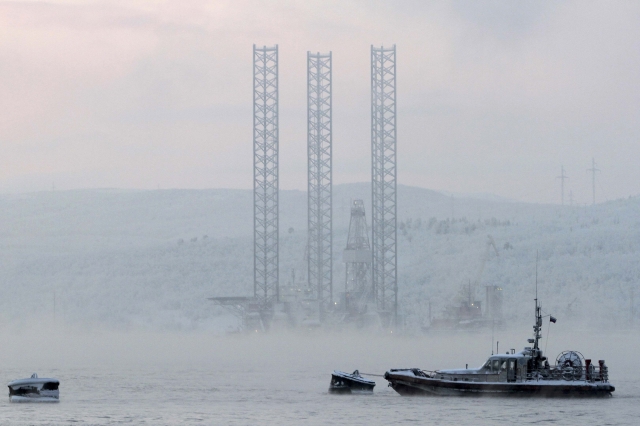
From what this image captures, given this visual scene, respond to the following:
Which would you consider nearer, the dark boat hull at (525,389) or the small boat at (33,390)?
the dark boat hull at (525,389)

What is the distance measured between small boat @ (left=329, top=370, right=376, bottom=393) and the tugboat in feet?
20.2

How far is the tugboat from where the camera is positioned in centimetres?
6462

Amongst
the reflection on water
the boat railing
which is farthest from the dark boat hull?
the reflection on water

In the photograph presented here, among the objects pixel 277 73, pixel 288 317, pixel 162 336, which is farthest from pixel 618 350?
pixel 162 336

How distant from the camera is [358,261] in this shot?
144 meters

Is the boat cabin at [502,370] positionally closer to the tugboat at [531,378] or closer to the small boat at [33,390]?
the tugboat at [531,378]

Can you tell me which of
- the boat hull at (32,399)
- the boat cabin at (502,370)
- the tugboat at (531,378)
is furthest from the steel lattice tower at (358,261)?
the boat hull at (32,399)

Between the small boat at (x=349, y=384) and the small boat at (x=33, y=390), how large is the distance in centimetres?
1587

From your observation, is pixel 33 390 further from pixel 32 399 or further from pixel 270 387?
pixel 270 387

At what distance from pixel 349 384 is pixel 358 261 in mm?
72371

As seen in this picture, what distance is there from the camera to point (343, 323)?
144250 millimetres

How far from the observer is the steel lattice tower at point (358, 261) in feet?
470

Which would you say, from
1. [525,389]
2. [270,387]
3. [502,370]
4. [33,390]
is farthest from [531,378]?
[33,390]

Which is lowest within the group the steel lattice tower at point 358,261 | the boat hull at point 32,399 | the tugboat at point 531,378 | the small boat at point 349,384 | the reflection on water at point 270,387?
the reflection on water at point 270,387
